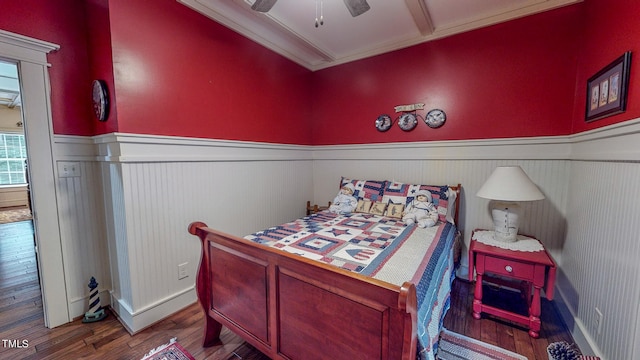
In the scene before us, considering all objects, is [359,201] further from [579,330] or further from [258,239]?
[579,330]

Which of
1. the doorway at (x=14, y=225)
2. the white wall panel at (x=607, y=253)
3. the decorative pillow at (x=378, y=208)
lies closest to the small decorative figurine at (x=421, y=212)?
the decorative pillow at (x=378, y=208)

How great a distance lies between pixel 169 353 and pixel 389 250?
64.4 inches

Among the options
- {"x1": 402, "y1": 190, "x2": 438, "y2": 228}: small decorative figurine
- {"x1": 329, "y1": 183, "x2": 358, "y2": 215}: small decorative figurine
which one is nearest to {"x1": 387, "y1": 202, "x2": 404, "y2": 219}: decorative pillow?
{"x1": 402, "y1": 190, "x2": 438, "y2": 228}: small decorative figurine

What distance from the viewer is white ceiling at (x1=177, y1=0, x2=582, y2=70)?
2174 millimetres

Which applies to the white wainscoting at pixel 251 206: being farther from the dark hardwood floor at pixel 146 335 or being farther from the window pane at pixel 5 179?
the window pane at pixel 5 179

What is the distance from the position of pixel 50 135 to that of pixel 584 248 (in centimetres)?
393

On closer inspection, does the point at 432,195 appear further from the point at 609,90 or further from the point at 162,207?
the point at 162,207

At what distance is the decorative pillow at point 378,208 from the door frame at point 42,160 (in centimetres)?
270

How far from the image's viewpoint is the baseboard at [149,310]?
1864mm

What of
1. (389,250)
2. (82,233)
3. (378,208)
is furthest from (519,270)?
(82,233)

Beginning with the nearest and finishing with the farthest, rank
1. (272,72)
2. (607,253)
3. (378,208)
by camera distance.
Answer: (607,253) → (378,208) → (272,72)

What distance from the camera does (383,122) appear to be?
3035 mm

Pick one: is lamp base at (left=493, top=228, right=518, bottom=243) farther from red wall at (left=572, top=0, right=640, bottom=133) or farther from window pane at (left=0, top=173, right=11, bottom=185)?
window pane at (left=0, top=173, right=11, bottom=185)

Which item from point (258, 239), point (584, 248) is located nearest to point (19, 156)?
point (258, 239)
